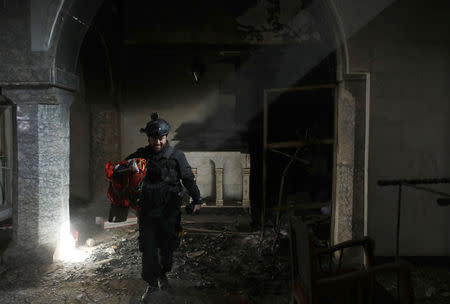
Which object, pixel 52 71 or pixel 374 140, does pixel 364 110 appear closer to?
pixel 374 140

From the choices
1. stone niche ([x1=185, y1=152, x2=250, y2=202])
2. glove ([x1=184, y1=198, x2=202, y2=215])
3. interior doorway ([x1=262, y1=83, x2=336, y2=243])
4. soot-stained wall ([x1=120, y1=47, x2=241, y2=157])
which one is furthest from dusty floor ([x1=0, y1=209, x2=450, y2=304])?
soot-stained wall ([x1=120, y1=47, x2=241, y2=157])

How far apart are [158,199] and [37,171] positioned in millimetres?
2153

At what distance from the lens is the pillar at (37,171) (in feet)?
15.6

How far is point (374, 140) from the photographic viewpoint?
15.2 feet

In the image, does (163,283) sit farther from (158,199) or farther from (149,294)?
(158,199)

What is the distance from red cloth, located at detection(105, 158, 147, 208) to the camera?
11.7 feet

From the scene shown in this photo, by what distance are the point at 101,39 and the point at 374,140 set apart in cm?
737

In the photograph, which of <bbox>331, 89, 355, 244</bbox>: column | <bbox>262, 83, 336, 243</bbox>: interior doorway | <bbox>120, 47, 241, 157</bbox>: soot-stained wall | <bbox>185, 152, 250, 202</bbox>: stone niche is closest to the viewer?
<bbox>331, 89, 355, 244</bbox>: column

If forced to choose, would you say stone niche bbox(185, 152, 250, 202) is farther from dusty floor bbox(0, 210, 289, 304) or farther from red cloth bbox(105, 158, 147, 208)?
red cloth bbox(105, 158, 147, 208)

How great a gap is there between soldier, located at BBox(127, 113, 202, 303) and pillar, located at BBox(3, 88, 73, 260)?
1737mm

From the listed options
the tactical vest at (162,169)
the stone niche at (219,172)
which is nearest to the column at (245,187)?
the stone niche at (219,172)

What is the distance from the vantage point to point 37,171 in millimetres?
4785

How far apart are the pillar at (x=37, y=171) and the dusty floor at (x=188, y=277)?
40 cm

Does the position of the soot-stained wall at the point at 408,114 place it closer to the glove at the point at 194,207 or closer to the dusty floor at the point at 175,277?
the dusty floor at the point at 175,277
